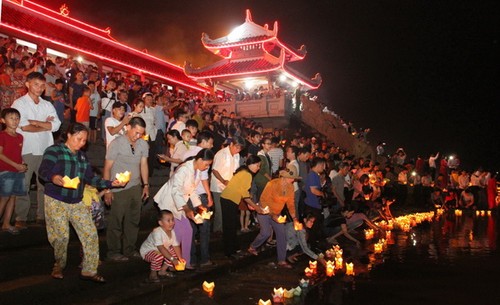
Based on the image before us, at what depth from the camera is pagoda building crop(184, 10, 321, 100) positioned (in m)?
29.1

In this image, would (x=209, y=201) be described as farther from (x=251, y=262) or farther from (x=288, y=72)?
(x=288, y=72)

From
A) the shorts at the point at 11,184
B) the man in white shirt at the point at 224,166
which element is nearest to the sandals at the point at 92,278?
the shorts at the point at 11,184

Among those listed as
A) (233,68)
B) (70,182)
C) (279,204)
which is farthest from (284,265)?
(233,68)

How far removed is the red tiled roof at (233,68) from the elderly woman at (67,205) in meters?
24.1

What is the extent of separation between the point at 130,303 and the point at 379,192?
12.3 meters

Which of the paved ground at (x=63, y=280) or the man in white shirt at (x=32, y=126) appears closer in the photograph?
the paved ground at (x=63, y=280)

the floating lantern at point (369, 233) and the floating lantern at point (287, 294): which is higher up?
the floating lantern at point (369, 233)

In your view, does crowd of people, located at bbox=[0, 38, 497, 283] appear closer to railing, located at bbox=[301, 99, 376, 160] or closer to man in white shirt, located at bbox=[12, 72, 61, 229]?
man in white shirt, located at bbox=[12, 72, 61, 229]

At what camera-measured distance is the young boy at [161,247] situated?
5793 mm

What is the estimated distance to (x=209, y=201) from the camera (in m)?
6.91

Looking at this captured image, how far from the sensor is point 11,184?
5660mm

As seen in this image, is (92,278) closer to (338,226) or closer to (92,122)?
(92,122)

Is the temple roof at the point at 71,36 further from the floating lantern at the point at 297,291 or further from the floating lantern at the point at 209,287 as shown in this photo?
the floating lantern at the point at 297,291

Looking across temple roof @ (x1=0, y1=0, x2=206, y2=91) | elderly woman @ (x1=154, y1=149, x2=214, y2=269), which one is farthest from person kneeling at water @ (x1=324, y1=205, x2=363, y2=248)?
temple roof @ (x1=0, y1=0, x2=206, y2=91)
